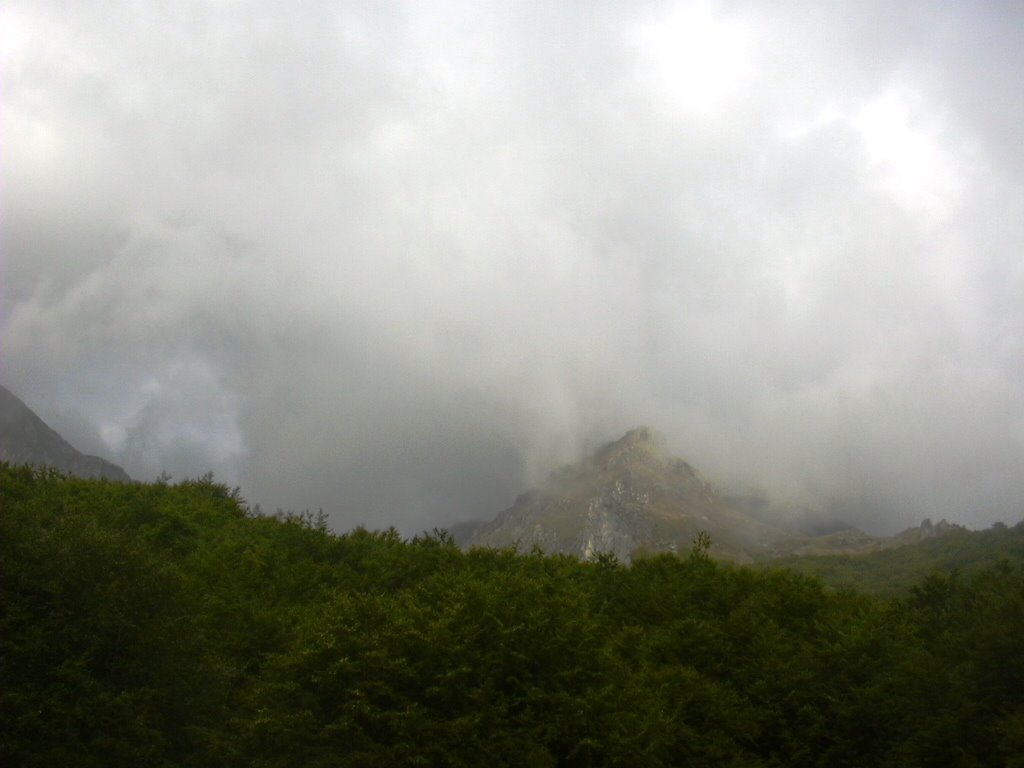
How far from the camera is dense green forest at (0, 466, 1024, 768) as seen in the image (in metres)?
21.2

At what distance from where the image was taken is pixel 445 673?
2398 cm

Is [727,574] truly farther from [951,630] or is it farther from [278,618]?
[278,618]

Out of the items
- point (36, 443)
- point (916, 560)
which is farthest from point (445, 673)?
point (916, 560)

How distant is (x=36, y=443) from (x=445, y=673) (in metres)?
116

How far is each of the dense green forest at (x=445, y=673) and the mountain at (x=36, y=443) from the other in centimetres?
8844

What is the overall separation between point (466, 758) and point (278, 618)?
1095 centimetres

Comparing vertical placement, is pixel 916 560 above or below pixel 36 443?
below

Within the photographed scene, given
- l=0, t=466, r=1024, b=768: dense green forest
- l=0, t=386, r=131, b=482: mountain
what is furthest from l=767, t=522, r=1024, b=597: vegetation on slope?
l=0, t=386, r=131, b=482: mountain

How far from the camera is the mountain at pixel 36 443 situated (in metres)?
113

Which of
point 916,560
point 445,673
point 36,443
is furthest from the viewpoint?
point 916,560

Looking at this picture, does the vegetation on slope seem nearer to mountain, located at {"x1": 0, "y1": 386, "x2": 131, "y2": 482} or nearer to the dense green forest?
the dense green forest

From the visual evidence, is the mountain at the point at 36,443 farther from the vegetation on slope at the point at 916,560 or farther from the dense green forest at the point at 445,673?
the vegetation on slope at the point at 916,560

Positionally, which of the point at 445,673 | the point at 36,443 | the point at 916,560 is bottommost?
the point at 445,673

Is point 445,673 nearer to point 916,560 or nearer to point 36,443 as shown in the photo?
point 36,443
